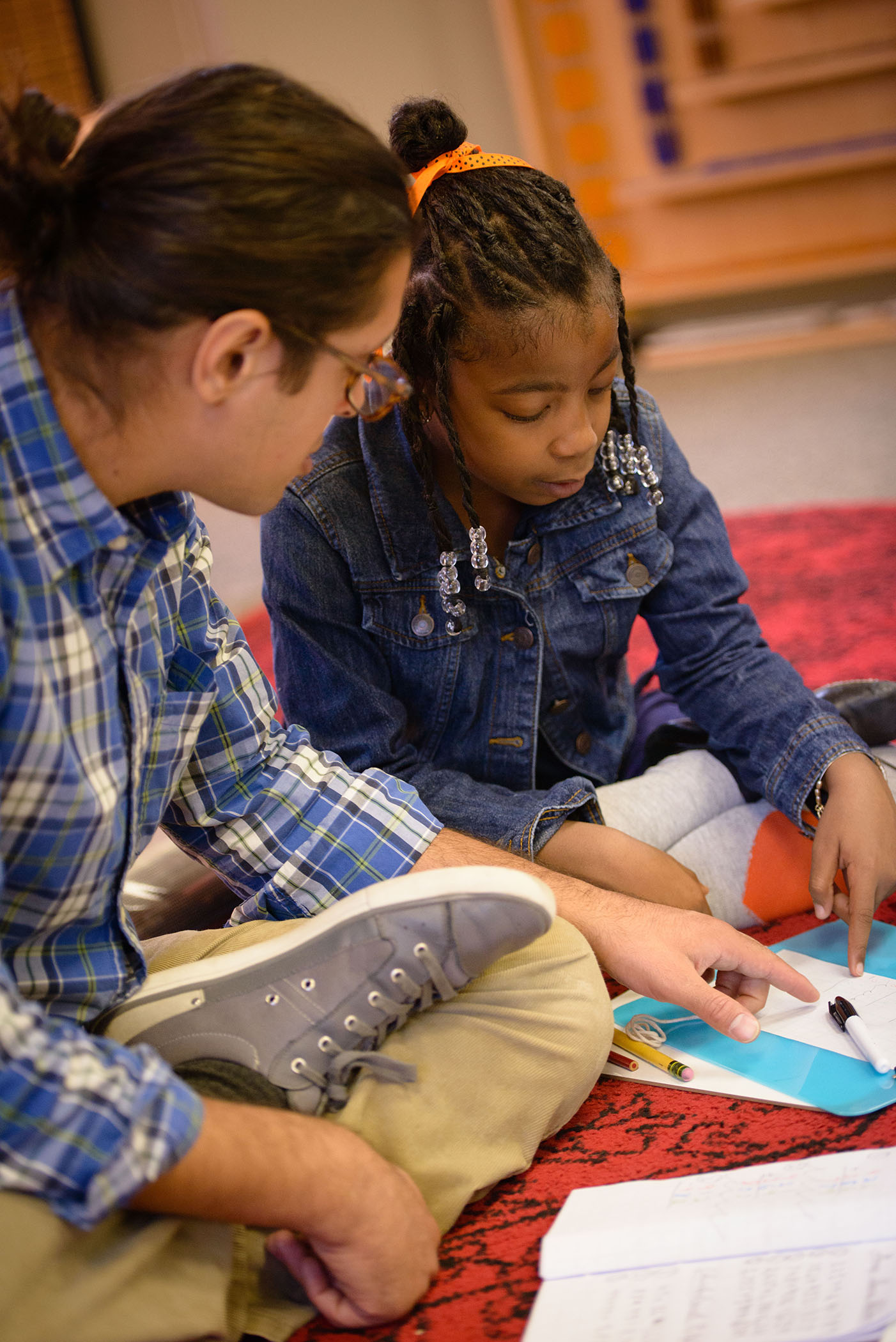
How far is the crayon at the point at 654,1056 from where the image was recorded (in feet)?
2.98

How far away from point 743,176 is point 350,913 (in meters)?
3.84

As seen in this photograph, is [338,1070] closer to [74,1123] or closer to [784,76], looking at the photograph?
[74,1123]

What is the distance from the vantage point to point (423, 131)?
3.53 feet

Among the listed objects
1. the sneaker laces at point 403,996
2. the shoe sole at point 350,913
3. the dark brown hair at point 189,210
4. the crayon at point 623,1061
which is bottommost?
the crayon at point 623,1061

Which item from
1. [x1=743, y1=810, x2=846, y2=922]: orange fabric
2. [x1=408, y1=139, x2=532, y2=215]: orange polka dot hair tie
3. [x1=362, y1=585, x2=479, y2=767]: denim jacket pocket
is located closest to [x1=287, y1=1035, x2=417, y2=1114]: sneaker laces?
[x1=362, y1=585, x2=479, y2=767]: denim jacket pocket

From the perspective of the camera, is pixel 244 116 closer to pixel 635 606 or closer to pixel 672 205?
pixel 635 606

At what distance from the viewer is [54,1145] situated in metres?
0.62

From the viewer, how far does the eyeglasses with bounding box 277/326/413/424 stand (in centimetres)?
77

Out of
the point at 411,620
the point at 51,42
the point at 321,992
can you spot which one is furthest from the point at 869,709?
the point at 51,42

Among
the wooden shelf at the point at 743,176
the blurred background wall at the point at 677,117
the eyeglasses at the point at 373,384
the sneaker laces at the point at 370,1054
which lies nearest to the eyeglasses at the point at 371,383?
the eyeglasses at the point at 373,384

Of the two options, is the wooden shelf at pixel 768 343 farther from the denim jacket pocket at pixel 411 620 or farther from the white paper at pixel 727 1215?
the white paper at pixel 727 1215

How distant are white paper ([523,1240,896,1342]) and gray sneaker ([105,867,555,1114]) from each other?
0.18 meters

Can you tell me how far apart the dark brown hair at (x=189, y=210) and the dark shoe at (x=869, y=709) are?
733 millimetres

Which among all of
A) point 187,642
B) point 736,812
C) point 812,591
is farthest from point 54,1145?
point 812,591
